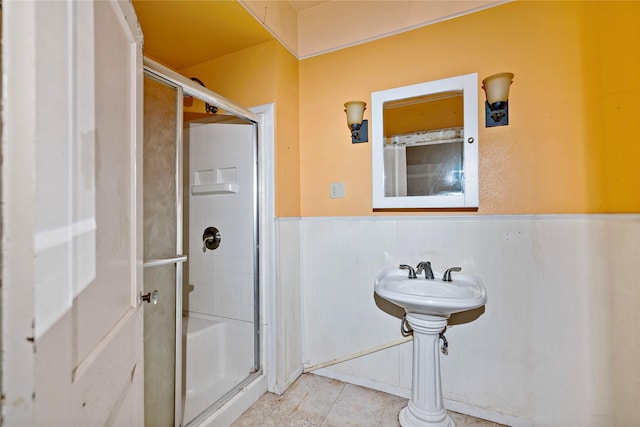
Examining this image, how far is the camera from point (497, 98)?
1.40m

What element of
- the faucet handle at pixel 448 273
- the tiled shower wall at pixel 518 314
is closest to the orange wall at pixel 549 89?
the tiled shower wall at pixel 518 314

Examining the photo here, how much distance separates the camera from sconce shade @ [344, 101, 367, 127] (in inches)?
66.9

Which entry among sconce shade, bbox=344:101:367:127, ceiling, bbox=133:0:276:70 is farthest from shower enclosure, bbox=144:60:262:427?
sconce shade, bbox=344:101:367:127

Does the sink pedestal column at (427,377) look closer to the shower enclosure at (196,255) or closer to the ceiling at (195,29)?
the shower enclosure at (196,255)

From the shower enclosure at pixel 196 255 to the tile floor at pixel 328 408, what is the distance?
0.19 meters

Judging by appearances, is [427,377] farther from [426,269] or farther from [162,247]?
[162,247]

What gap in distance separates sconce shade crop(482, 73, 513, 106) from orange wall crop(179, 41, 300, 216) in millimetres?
1159

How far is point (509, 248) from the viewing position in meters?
1.43

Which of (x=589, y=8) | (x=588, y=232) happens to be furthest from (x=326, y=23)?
(x=588, y=232)

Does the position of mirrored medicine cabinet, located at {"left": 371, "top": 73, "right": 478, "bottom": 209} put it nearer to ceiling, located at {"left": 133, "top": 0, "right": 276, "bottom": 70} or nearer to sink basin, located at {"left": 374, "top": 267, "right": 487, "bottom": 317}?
sink basin, located at {"left": 374, "top": 267, "right": 487, "bottom": 317}

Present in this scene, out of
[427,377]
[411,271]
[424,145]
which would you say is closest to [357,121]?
[424,145]

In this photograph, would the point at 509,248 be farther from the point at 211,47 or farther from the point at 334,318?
the point at 211,47

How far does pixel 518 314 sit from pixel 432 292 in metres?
0.43

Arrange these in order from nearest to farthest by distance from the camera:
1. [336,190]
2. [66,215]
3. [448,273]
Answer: [66,215] < [448,273] < [336,190]
